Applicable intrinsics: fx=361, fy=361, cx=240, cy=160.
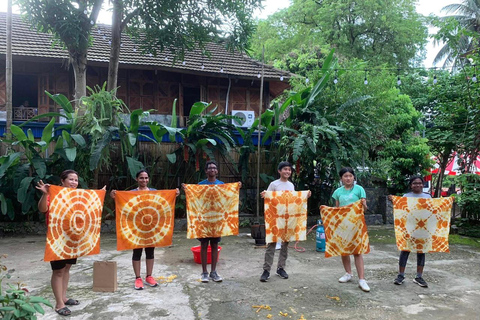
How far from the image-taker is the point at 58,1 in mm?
7117

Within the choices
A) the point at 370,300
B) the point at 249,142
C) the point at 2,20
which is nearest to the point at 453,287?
the point at 370,300

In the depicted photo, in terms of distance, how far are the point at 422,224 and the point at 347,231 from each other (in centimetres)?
88

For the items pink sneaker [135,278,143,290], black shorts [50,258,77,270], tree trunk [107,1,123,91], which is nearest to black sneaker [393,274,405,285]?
pink sneaker [135,278,143,290]

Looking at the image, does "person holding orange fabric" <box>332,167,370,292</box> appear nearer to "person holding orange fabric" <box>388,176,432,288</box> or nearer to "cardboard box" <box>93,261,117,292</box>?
"person holding orange fabric" <box>388,176,432,288</box>

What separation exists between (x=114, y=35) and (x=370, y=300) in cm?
731

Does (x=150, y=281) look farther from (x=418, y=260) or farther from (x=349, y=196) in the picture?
(x=418, y=260)

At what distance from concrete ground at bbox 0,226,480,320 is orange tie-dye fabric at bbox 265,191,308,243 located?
0.53m

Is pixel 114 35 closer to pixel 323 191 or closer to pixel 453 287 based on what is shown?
pixel 323 191

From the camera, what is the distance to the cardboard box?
3.71 m

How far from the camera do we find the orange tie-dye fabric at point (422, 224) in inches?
164

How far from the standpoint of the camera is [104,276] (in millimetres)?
3729

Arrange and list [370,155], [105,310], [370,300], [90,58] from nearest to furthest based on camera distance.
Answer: [105,310] → [370,300] → [370,155] → [90,58]

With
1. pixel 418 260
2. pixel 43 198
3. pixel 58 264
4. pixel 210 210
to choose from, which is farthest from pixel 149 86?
pixel 418 260

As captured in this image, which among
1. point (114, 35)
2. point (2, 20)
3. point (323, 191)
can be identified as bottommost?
point (323, 191)
